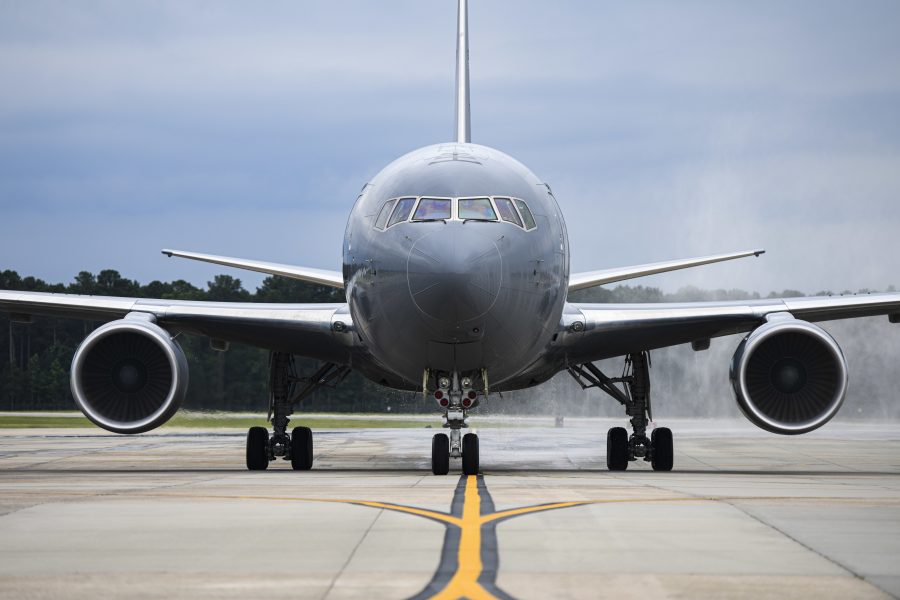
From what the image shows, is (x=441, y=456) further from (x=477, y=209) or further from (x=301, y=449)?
(x=301, y=449)

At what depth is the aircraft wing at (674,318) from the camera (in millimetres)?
16578

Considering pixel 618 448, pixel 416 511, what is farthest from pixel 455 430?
pixel 416 511

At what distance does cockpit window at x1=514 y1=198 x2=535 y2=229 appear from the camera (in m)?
13.5

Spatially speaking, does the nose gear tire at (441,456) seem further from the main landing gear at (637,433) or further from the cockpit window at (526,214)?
the main landing gear at (637,433)

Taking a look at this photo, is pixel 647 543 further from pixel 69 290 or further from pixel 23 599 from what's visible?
pixel 69 290

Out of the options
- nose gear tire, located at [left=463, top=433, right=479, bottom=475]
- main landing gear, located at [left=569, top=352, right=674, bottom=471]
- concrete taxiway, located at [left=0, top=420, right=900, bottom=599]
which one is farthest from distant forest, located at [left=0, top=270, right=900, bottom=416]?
concrete taxiway, located at [left=0, top=420, right=900, bottom=599]

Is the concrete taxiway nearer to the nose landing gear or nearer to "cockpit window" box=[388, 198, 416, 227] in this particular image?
the nose landing gear

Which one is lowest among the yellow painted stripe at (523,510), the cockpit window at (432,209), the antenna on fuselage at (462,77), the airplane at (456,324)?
the yellow painted stripe at (523,510)

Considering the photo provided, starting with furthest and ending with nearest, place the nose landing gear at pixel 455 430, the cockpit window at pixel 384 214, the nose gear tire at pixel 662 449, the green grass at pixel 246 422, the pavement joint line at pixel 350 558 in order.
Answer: the green grass at pixel 246 422, the nose gear tire at pixel 662 449, the nose landing gear at pixel 455 430, the cockpit window at pixel 384 214, the pavement joint line at pixel 350 558

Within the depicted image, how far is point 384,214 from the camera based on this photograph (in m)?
13.5

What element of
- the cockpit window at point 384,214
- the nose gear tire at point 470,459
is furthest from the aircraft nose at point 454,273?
the nose gear tire at point 470,459

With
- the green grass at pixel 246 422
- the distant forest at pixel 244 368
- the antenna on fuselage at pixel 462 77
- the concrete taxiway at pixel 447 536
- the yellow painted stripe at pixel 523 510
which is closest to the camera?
the concrete taxiway at pixel 447 536

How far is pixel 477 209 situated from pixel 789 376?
5.47 meters

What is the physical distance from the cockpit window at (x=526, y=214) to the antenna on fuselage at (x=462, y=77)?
17.7ft
